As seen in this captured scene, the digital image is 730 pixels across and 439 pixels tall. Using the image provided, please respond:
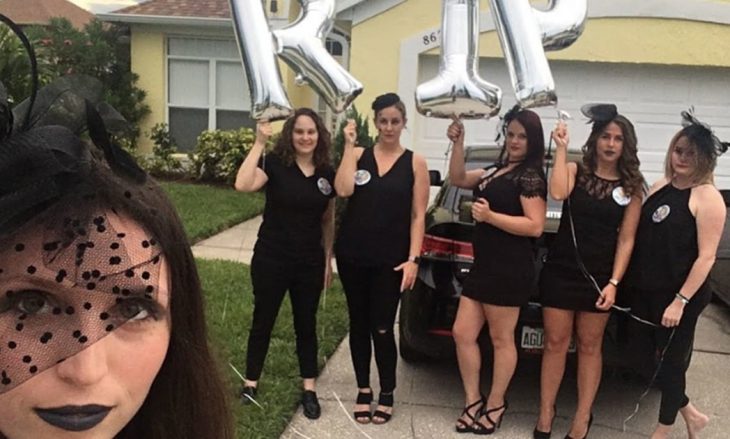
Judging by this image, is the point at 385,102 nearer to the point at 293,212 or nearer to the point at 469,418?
the point at 293,212

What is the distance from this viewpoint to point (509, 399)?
4.32m

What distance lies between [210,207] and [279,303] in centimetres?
564

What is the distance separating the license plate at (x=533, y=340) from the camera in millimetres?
3879

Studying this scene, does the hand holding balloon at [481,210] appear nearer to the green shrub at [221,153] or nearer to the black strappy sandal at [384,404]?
the black strappy sandal at [384,404]

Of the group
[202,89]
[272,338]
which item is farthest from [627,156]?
[202,89]

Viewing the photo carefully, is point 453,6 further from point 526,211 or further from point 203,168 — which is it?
point 203,168

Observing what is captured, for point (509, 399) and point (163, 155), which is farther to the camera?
point (163, 155)

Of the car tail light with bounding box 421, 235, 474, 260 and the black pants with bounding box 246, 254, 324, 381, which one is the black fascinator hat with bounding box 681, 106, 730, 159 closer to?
the car tail light with bounding box 421, 235, 474, 260

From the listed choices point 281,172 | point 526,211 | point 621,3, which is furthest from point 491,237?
point 621,3

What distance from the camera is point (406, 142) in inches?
359

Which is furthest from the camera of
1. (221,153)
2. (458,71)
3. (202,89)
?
(202,89)

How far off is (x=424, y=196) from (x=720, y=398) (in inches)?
89.8

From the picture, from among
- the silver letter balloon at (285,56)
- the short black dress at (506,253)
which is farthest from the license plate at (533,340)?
the silver letter balloon at (285,56)

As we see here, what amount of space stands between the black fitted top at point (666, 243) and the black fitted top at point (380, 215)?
114cm
